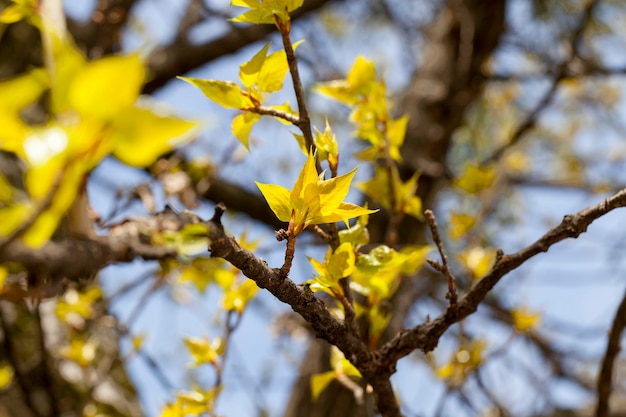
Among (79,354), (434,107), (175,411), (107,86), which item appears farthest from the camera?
(434,107)

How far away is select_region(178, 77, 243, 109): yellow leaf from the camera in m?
0.41

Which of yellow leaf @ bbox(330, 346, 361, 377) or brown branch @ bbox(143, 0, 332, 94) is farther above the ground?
brown branch @ bbox(143, 0, 332, 94)

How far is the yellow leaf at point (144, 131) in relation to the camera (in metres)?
0.21

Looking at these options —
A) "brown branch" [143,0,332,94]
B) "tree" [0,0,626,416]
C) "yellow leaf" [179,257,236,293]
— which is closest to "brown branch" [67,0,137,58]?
"tree" [0,0,626,416]

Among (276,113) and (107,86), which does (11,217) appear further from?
(276,113)

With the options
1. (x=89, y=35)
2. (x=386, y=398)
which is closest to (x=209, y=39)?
(x=89, y=35)

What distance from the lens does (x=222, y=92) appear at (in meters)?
0.42

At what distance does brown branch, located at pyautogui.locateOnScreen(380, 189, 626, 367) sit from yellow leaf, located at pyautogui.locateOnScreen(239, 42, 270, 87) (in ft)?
0.81

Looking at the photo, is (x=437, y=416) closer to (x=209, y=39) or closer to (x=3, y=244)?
(x=3, y=244)

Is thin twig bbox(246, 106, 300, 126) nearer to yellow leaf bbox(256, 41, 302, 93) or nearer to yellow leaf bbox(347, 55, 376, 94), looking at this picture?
yellow leaf bbox(256, 41, 302, 93)

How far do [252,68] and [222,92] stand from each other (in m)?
0.03

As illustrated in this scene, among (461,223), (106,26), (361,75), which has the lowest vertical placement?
(361,75)

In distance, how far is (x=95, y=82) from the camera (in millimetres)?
199

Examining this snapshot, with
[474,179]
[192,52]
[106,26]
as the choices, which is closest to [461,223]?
[474,179]
